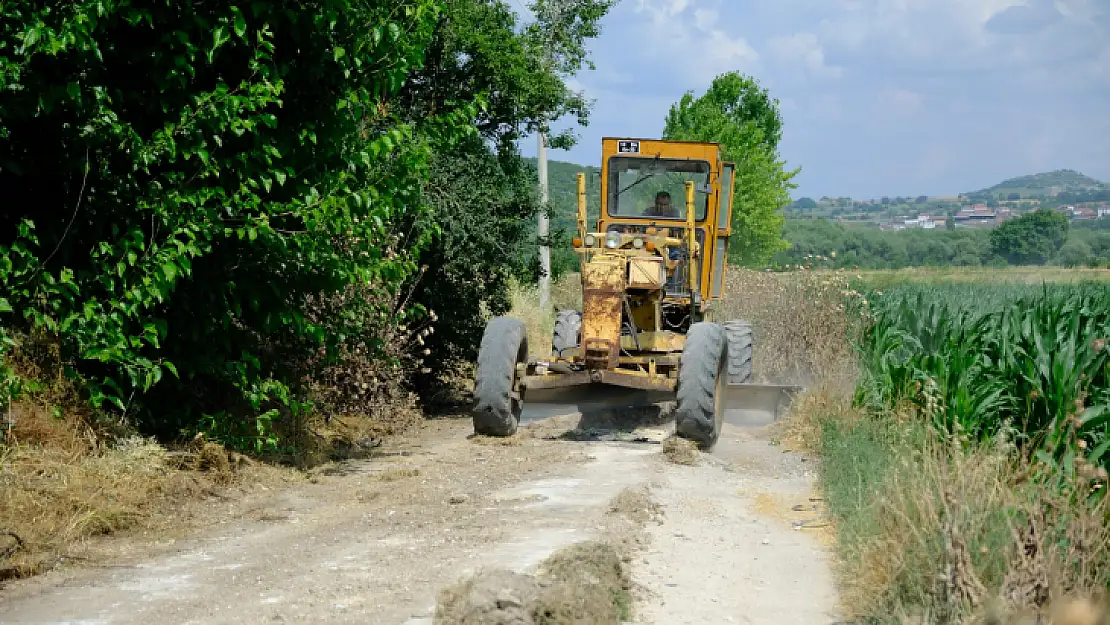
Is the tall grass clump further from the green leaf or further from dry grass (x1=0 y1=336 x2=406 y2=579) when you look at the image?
the green leaf

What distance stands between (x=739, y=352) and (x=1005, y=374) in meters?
4.56

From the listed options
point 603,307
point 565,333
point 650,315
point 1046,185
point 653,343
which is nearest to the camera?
point 603,307

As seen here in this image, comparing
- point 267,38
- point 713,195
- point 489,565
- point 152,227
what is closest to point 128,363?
Answer: point 152,227

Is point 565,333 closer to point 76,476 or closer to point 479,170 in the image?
point 479,170

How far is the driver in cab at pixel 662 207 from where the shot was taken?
45.9 ft

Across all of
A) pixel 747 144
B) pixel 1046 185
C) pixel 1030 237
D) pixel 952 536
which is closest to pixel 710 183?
pixel 952 536

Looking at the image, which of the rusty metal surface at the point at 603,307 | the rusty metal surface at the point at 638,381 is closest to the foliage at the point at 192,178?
the rusty metal surface at the point at 603,307

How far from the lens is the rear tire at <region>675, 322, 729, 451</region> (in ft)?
37.3

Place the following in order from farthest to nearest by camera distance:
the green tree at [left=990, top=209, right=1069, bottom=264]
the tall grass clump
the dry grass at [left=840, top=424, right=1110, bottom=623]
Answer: the green tree at [left=990, top=209, right=1069, bottom=264] → the tall grass clump → the dry grass at [left=840, top=424, right=1110, bottom=623]

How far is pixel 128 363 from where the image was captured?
8.82 metres

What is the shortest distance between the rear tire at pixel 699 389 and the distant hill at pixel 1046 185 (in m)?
155

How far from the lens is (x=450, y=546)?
746cm

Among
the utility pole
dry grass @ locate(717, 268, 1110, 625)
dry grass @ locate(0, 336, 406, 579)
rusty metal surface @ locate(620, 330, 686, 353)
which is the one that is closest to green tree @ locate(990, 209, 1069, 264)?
the utility pole

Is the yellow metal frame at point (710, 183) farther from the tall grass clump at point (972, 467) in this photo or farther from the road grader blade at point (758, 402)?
the tall grass clump at point (972, 467)
